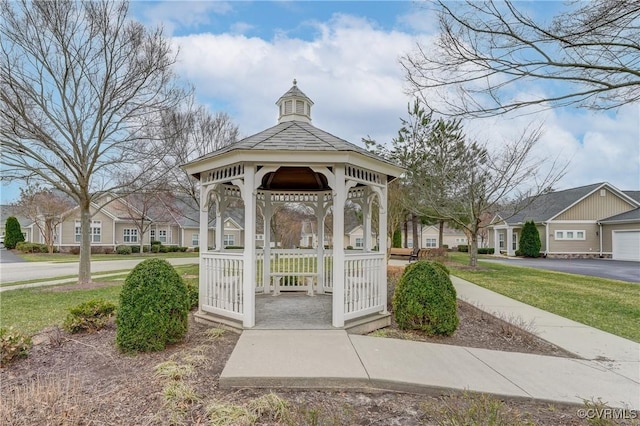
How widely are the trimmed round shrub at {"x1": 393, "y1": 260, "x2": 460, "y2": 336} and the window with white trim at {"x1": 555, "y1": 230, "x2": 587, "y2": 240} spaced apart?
27.8m

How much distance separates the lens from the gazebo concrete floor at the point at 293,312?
18.4 ft

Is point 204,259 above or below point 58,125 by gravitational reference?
below

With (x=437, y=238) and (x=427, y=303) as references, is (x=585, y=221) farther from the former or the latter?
(x=427, y=303)

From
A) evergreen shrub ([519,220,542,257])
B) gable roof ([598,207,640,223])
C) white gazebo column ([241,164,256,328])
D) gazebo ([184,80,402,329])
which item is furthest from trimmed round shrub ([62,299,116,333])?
gable roof ([598,207,640,223])

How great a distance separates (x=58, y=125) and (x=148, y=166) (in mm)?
2691

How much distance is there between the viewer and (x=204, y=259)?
6219 millimetres

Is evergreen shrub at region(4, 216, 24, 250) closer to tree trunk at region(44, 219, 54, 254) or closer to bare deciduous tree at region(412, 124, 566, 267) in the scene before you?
tree trunk at region(44, 219, 54, 254)

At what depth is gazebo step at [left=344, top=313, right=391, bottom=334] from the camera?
5570mm

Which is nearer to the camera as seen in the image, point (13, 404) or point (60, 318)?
point (13, 404)

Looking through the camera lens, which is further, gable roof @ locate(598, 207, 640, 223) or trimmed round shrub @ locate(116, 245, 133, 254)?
trimmed round shrub @ locate(116, 245, 133, 254)

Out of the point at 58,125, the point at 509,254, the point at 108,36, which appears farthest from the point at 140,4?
the point at 509,254

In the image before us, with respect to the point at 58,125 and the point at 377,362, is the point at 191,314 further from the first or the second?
the point at 58,125

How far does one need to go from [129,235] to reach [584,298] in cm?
3548

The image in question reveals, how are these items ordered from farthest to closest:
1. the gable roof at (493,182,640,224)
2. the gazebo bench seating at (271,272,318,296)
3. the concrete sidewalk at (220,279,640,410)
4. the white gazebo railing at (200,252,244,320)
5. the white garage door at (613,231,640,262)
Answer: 1. the gable roof at (493,182,640,224)
2. the white garage door at (613,231,640,262)
3. the gazebo bench seating at (271,272,318,296)
4. the white gazebo railing at (200,252,244,320)
5. the concrete sidewalk at (220,279,640,410)
